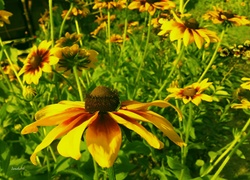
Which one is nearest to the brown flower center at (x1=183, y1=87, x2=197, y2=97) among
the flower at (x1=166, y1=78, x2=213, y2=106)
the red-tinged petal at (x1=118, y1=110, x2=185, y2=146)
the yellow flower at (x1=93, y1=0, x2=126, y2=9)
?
the flower at (x1=166, y1=78, x2=213, y2=106)

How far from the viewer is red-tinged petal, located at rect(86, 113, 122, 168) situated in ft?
1.91

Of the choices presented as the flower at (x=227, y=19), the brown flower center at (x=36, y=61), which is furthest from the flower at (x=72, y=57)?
the flower at (x=227, y=19)

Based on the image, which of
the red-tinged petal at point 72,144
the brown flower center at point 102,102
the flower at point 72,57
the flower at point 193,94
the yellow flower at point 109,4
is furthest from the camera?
the yellow flower at point 109,4

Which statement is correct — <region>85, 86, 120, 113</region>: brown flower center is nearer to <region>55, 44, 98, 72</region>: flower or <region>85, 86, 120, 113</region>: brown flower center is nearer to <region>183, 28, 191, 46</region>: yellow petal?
<region>55, 44, 98, 72</region>: flower

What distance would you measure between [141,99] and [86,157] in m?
0.87

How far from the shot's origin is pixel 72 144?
596 millimetres

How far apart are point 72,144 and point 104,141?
2.4 inches

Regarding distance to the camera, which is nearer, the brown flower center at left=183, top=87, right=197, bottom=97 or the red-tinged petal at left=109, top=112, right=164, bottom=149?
the red-tinged petal at left=109, top=112, right=164, bottom=149

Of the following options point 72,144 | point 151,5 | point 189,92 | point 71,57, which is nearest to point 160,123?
point 72,144

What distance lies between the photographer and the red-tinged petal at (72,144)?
1.91 ft

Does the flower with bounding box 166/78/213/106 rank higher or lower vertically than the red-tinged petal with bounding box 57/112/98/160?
lower

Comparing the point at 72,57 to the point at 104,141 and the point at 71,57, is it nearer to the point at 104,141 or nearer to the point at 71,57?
the point at 71,57

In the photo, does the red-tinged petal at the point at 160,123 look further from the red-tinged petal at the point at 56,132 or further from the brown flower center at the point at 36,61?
the brown flower center at the point at 36,61

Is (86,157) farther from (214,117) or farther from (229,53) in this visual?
(229,53)
